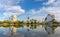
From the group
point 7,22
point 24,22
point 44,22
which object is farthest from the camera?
point 44,22

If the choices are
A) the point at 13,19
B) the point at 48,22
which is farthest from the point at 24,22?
the point at 48,22

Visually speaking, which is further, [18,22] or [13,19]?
[13,19]

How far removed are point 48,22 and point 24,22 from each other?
960cm

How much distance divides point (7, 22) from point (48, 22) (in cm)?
1632

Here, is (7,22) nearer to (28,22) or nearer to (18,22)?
(18,22)

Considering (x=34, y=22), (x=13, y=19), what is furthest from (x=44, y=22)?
(x=13, y=19)

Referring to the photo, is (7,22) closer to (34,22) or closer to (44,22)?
(34,22)

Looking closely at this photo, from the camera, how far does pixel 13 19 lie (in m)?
62.8

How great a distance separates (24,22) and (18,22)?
3601 mm

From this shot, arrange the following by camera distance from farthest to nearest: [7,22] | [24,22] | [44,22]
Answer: [44,22] → [24,22] → [7,22]

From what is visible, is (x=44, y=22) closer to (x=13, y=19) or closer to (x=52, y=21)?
(x=52, y=21)

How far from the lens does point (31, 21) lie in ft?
191

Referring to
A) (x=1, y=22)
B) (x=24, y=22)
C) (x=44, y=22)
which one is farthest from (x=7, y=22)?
(x=44, y=22)

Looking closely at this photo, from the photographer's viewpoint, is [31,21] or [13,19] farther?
[13,19]
